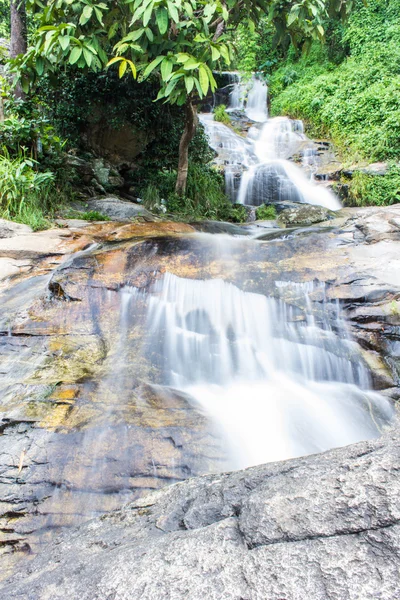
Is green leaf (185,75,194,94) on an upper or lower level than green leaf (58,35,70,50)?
lower

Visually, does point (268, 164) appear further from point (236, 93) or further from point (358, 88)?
point (236, 93)

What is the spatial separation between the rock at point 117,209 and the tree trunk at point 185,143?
1506mm

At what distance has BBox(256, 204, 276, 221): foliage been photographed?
907 cm

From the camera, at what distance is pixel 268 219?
8.90m

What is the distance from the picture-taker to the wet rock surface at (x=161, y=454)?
1.07 m

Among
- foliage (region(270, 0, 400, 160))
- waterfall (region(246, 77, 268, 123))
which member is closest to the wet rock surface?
foliage (region(270, 0, 400, 160))

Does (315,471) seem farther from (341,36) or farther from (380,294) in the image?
(341,36)

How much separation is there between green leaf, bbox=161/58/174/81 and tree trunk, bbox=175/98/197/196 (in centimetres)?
282

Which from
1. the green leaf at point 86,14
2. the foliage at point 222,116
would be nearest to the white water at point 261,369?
the green leaf at point 86,14

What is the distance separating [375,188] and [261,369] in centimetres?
772

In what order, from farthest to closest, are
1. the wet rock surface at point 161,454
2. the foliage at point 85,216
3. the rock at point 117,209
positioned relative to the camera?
the rock at point 117,209
the foliage at point 85,216
the wet rock surface at point 161,454

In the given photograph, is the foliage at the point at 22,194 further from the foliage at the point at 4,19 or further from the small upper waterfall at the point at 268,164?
the foliage at the point at 4,19

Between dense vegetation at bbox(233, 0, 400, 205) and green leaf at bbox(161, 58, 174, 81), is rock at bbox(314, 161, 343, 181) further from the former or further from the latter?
green leaf at bbox(161, 58, 174, 81)

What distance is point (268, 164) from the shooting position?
11289mm
